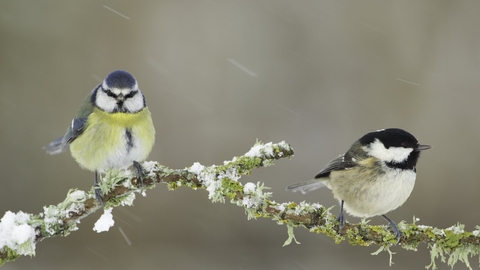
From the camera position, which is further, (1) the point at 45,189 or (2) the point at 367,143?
(1) the point at 45,189

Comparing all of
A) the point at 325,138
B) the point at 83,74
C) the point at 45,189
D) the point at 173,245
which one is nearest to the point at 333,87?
the point at 325,138

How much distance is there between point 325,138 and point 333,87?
738 millimetres

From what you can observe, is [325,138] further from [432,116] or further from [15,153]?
[15,153]

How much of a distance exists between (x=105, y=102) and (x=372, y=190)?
1.68m

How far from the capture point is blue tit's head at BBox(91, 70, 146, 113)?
94.6 inches

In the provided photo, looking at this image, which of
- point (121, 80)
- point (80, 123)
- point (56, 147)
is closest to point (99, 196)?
point (121, 80)

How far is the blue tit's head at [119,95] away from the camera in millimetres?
2402

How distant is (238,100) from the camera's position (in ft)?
21.3

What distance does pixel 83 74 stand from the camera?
628cm

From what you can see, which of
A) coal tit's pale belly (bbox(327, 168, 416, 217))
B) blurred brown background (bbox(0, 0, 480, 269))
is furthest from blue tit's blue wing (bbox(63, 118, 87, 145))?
blurred brown background (bbox(0, 0, 480, 269))

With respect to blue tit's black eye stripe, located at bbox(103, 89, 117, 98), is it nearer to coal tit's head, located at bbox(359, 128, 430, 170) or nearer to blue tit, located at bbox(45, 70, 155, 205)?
blue tit, located at bbox(45, 70, 155, 205)

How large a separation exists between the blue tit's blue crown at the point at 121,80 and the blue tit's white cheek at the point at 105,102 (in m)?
0.16

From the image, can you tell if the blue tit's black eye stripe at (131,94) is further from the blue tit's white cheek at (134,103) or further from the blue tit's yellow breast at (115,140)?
the blue tit's yellow breast at (115,140)

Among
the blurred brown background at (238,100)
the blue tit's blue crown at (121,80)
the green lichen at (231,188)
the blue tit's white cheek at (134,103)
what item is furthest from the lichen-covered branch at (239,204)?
the blurred brown background at (238,100)
